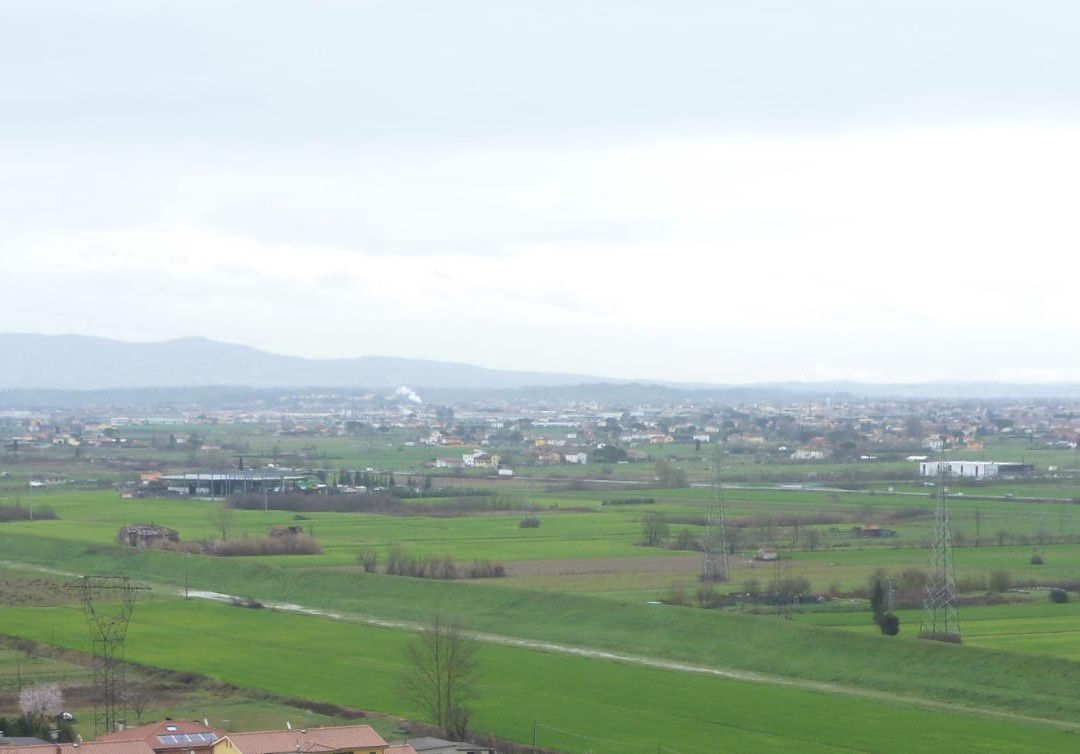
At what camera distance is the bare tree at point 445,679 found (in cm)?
2869

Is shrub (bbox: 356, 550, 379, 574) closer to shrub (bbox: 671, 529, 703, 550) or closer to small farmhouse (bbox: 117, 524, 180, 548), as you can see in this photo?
small farmhouse (bbox: 117, 524, 180, 548)

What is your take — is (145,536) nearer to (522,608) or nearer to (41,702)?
(522,608)

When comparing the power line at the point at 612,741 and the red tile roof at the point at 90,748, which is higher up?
the red tile roof at the point at 90,748

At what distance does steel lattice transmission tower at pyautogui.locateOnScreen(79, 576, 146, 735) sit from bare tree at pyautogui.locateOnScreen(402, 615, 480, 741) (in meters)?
4.93

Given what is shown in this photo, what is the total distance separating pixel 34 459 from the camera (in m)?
105

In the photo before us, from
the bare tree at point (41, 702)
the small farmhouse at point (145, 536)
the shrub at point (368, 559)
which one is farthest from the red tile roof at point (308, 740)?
the small farmhouse at point (145, 536)

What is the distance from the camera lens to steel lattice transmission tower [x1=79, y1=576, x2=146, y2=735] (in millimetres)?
29516

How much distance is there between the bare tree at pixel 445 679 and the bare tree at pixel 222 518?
2362cm

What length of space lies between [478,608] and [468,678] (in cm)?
981

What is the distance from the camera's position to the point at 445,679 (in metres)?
31.0

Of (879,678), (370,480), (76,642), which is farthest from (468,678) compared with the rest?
(370,480)

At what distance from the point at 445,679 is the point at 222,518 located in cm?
3358

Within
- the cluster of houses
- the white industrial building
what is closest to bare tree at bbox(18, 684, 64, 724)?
the white industrial building

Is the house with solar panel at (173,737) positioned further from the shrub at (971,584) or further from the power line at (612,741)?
the shrub at (971,584)
